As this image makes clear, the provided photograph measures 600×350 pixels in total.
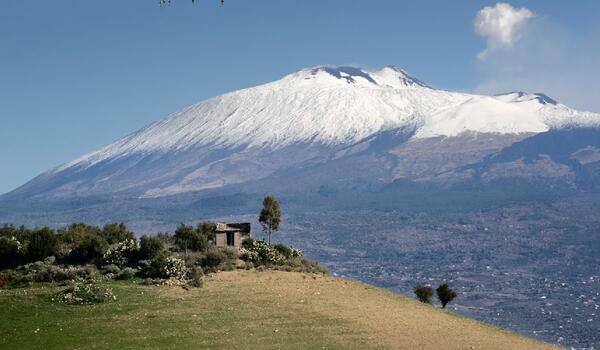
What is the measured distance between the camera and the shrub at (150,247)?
4616cm

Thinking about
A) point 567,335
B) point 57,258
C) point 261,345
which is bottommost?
point 567,335

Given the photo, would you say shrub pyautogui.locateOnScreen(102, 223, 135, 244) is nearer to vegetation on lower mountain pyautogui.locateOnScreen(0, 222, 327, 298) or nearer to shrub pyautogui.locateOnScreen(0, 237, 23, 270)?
vegetation on lower mountain pyautogui.locateOnScreen(0, 222, 327, 298)

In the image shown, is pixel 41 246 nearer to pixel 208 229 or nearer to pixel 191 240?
pixel 191 240

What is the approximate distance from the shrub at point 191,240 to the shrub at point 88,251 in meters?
4.56

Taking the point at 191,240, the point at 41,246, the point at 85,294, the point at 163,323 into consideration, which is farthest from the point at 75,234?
the point at 163,323

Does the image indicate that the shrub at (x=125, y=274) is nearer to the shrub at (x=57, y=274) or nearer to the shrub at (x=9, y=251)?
the shrub at (x=57, y=274)

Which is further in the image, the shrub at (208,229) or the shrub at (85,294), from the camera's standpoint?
the shrub at (208,229)

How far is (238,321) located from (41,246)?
15980 millimetres

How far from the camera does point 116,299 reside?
3878 centimetres

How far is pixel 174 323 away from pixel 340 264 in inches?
6145

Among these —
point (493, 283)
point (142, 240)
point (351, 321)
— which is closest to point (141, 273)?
point (142, 240)

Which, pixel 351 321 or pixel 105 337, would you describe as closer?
pixel 105 337

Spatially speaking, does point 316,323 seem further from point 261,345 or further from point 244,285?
point 244,285

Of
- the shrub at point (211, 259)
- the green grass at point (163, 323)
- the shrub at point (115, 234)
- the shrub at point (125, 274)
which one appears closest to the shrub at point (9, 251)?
the shrub at point (115, 234)
